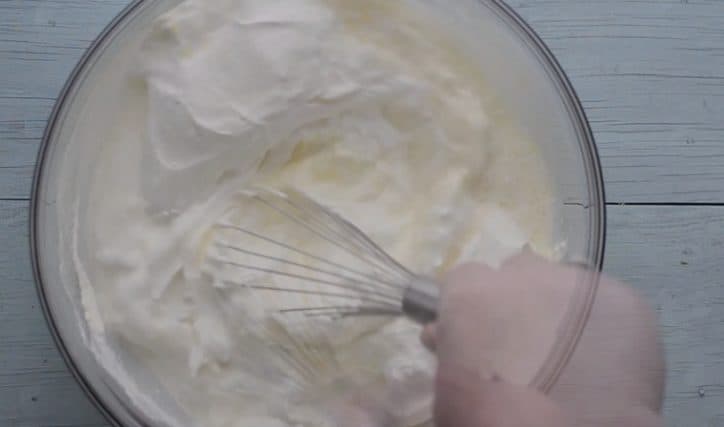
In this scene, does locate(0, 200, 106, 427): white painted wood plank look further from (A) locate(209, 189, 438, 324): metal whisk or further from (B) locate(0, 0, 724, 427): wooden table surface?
(A) locate(209, 189, 438, 324): metal whisk

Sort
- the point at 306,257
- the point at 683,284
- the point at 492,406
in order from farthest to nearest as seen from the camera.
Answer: the point at 683,284 → the point at 306,257 → the point at 492,406

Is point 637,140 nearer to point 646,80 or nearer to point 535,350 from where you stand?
point 646,80

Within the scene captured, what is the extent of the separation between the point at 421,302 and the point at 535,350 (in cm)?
A: 13

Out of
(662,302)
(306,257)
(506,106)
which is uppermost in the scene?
(506,106)

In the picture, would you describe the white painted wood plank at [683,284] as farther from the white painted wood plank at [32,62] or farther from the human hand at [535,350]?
the white painted wood plank at [32,62]

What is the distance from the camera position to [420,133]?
2.71 feet

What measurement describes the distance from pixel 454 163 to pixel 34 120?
488 millimetres

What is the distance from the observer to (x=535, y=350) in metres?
0.69

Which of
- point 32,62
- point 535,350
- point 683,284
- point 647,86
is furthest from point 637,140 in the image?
point 32,62

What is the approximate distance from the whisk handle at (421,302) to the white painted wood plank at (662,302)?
13.2 inches

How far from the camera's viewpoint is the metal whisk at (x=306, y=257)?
733 mm

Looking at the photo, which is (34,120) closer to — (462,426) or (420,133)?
(420,133)

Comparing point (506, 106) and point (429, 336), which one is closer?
point (429, 336)

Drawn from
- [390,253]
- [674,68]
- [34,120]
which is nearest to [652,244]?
[674,68]
